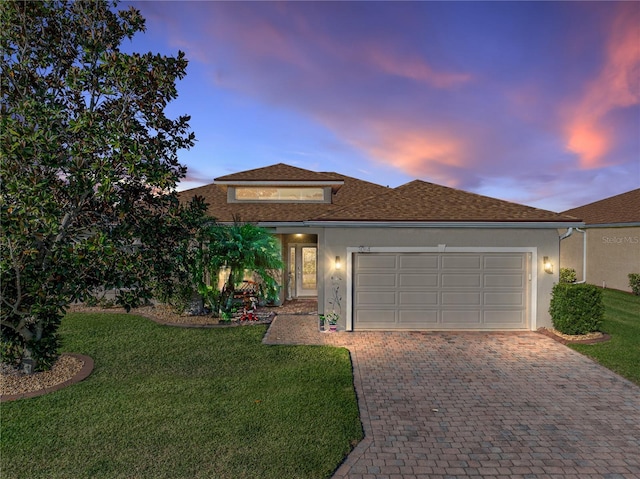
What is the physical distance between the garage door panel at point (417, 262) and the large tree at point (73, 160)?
6.97m

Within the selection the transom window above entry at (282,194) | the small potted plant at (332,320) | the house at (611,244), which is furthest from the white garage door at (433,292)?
A: the house at (611,244)

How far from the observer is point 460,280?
10.3 metres

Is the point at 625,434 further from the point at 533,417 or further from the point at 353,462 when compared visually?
the point at 353,462

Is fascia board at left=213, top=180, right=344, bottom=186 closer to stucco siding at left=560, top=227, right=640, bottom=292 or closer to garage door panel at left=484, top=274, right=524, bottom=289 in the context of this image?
garage door panel at left=484, top=274, right=524, bottom=289

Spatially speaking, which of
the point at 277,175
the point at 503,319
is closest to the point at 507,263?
the point at 503,319

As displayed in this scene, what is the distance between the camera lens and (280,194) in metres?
15.8

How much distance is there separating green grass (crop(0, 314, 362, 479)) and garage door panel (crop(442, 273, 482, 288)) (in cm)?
438

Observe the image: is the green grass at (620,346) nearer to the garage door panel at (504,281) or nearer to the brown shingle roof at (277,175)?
the garage door panel at (504,281)

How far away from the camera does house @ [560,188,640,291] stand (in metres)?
17.5

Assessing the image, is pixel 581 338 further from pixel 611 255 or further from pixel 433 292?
pixel 611 255

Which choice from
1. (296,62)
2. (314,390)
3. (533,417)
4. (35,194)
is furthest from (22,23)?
(533,417)

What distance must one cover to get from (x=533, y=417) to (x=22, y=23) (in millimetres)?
11131

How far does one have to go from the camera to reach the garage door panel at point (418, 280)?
→ 34.0ft

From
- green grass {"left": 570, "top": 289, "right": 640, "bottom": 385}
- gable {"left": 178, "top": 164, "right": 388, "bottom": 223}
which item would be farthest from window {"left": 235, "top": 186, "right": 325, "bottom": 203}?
green grass {"left": 570, "top": 289, "right": 640, "bottom": 385}
